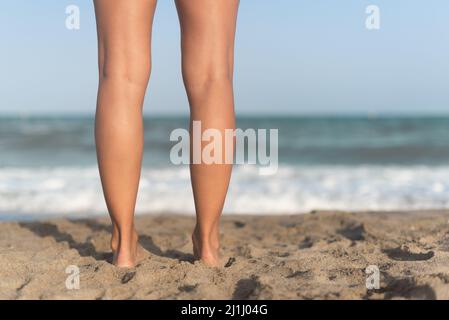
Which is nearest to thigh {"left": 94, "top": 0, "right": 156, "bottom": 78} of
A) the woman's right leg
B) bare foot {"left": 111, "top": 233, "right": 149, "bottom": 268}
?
the woman's right leg

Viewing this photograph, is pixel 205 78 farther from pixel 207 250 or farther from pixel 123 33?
pixel 207 250

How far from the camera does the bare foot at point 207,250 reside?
1941 millimetres

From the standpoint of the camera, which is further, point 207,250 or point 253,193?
point 253,193

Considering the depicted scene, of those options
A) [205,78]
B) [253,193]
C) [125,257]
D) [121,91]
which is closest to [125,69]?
[121,91]

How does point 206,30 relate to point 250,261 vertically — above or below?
above

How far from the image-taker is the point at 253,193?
181 inches

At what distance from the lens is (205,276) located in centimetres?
177

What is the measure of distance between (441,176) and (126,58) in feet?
16.3

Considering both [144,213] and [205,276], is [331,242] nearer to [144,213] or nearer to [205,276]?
[205,276]

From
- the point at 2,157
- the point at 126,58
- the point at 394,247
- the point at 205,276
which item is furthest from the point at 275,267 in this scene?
the point at 2,157

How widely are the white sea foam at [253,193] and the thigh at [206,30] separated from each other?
216 centimetres

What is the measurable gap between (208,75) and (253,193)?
9.21ft

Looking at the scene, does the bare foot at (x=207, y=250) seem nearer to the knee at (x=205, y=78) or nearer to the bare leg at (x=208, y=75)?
the bare leg at (x=208, y=75)

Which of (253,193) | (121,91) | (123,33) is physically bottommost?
(253,193)
